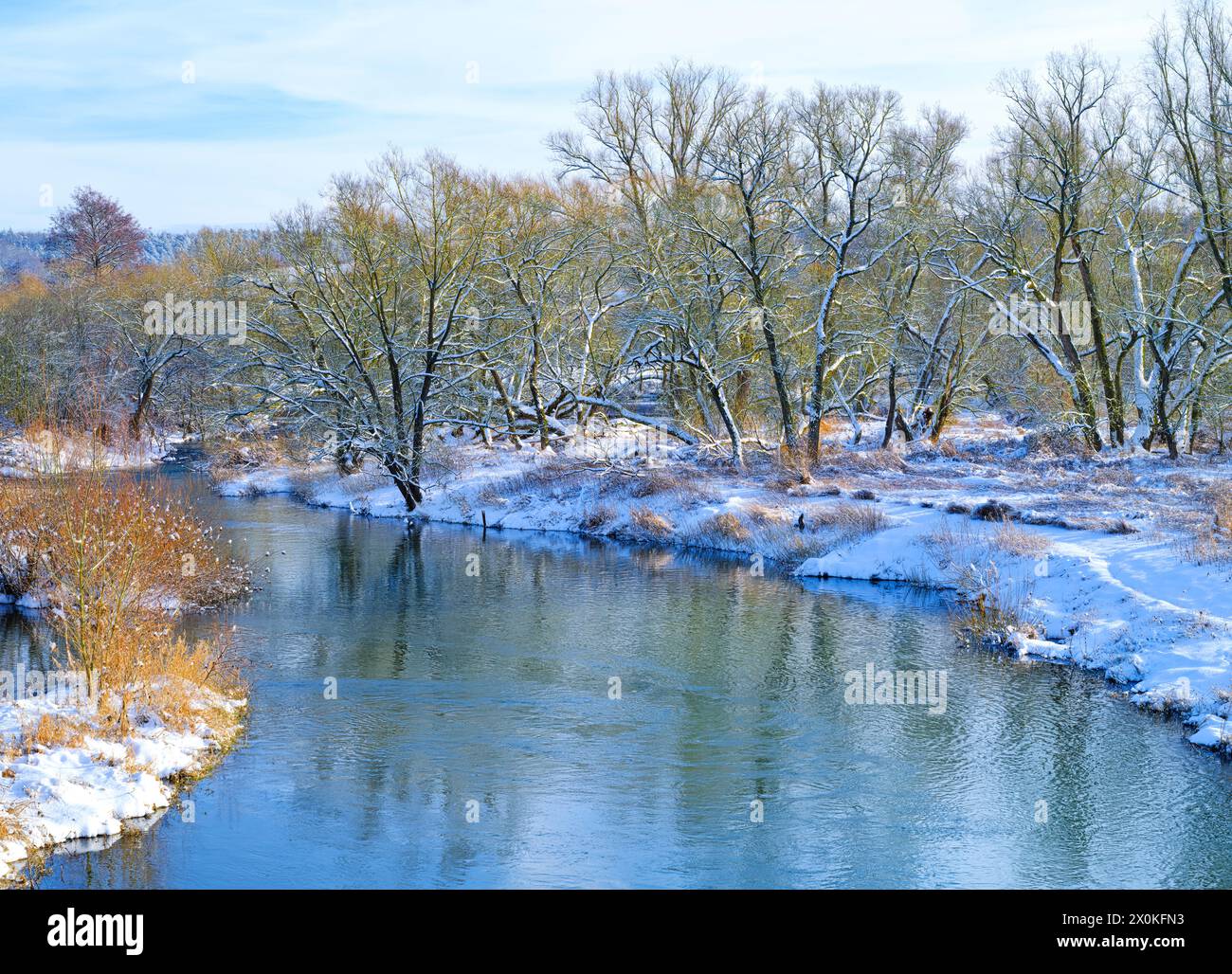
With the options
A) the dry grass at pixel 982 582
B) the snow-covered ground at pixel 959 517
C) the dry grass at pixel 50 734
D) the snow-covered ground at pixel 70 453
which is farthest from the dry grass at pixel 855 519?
the dry grass at pixel 50 734

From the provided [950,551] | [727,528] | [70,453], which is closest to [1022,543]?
[950,551]

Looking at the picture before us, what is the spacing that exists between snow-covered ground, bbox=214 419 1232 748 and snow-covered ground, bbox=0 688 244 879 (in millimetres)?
12204

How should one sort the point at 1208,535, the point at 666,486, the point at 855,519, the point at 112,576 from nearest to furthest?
the point at 112,576 → the point at 1208,535 → the point at 855,519 → the point at 666,486

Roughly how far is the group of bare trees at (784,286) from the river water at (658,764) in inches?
563

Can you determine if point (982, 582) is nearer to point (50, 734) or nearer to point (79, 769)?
point (79, 769)

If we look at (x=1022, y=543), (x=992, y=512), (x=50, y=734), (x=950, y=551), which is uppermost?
(x=992, y=512)

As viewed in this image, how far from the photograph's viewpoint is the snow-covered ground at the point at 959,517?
17328 mm

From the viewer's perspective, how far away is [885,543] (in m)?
24.7

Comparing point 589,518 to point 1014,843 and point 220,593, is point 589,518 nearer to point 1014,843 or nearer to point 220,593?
point 220,593

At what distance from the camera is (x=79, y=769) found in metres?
11.8

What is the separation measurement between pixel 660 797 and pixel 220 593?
1213 cm

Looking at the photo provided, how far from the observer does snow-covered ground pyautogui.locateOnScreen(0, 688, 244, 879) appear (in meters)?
10.8

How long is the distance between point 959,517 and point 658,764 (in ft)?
44.7

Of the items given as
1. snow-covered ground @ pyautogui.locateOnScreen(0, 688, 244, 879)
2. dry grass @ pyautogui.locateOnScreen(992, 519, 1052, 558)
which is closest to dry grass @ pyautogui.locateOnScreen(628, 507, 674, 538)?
dry grass @ pyautogui.locateOnScreen(992, 519, 1052, 558)
